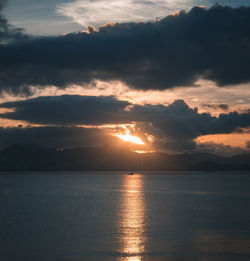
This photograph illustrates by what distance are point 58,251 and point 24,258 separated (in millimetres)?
4928

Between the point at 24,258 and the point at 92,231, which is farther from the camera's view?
the point at 92,231

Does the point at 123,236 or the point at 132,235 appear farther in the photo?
the point at 132,235

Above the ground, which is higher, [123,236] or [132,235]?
[123,236]

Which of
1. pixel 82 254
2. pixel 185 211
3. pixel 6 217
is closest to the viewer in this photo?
pixel 82 254

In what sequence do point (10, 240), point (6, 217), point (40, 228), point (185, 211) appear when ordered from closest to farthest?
point (10, 240) < point (40, 228) < point (6, 217) < point (185, 211)

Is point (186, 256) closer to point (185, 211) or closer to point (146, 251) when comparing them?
point (146, 251)

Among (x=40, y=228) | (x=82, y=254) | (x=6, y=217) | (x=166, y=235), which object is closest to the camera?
(x=82, y=254)

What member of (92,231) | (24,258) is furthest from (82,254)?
(92,231)

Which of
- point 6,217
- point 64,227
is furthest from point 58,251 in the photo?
point 6,217

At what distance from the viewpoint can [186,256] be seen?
42844 mm

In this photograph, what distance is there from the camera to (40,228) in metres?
63.0

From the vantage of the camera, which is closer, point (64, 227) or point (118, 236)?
point (118, 236)

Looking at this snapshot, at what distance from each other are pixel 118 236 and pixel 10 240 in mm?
16140

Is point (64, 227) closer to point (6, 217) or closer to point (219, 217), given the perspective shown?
point (6, 217)
